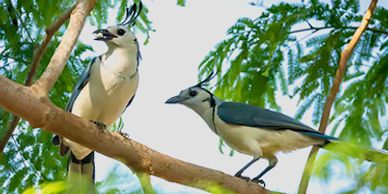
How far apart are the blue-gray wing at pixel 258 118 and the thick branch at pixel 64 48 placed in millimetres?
1463

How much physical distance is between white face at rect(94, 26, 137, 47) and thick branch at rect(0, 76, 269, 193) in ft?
4.30

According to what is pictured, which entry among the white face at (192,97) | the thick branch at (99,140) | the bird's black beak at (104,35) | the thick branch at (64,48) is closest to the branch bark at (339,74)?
the thick branch at (99,140)

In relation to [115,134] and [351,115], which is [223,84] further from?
[115,134]

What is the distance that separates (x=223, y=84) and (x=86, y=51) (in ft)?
3.30

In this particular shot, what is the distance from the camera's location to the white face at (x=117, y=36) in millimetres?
4953

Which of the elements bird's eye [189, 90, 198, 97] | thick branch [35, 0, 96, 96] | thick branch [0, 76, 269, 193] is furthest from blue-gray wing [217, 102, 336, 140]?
thick branch [35, 0, 96, 96]

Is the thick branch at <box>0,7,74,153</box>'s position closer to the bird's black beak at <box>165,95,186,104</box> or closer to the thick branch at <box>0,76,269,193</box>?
the thick branch at <box>0,76,269,193</box>

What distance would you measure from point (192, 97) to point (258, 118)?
69 centimetres

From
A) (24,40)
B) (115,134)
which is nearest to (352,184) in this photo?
(115,134)

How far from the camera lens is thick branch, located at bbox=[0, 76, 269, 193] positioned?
10.8ft

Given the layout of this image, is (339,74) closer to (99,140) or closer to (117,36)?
(117,36)

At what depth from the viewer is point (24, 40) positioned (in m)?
5.48

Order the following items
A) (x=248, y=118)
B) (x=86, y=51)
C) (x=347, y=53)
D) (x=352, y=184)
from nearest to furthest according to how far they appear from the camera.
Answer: (x=352, y=184) → (x=347, y=53) → (x=248, y=118) → (x=86, y=51)

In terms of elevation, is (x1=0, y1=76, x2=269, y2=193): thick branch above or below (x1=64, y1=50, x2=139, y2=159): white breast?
below
